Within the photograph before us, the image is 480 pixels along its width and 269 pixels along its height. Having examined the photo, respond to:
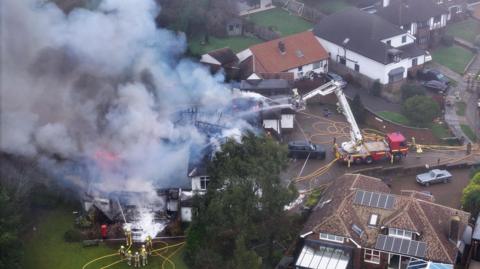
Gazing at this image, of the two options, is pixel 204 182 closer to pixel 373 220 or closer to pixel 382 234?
pixel 373 220

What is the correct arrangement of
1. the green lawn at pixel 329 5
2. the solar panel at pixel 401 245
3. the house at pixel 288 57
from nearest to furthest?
1. the solar panel at pixel 401 245
2. the house at pixel 288 57
3. the green lawn at pixel 329 5

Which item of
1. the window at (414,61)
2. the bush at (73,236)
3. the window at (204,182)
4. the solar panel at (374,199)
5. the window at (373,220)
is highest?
the window at (414,61)

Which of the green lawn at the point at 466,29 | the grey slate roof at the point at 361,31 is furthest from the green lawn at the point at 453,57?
the grey slate roof at the point at 361,31

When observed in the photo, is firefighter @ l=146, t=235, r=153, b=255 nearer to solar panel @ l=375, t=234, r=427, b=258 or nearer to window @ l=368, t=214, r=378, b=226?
window @ l=368, t=214, r=378, b=226

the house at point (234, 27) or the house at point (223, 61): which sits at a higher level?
the house at point (234, 27)

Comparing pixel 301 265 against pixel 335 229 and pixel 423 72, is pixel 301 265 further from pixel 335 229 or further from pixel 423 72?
pixel 423 72

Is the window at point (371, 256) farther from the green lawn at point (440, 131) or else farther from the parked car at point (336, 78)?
the parked car at point (336, 78)

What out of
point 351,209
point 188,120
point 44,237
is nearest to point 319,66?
point 188,120
